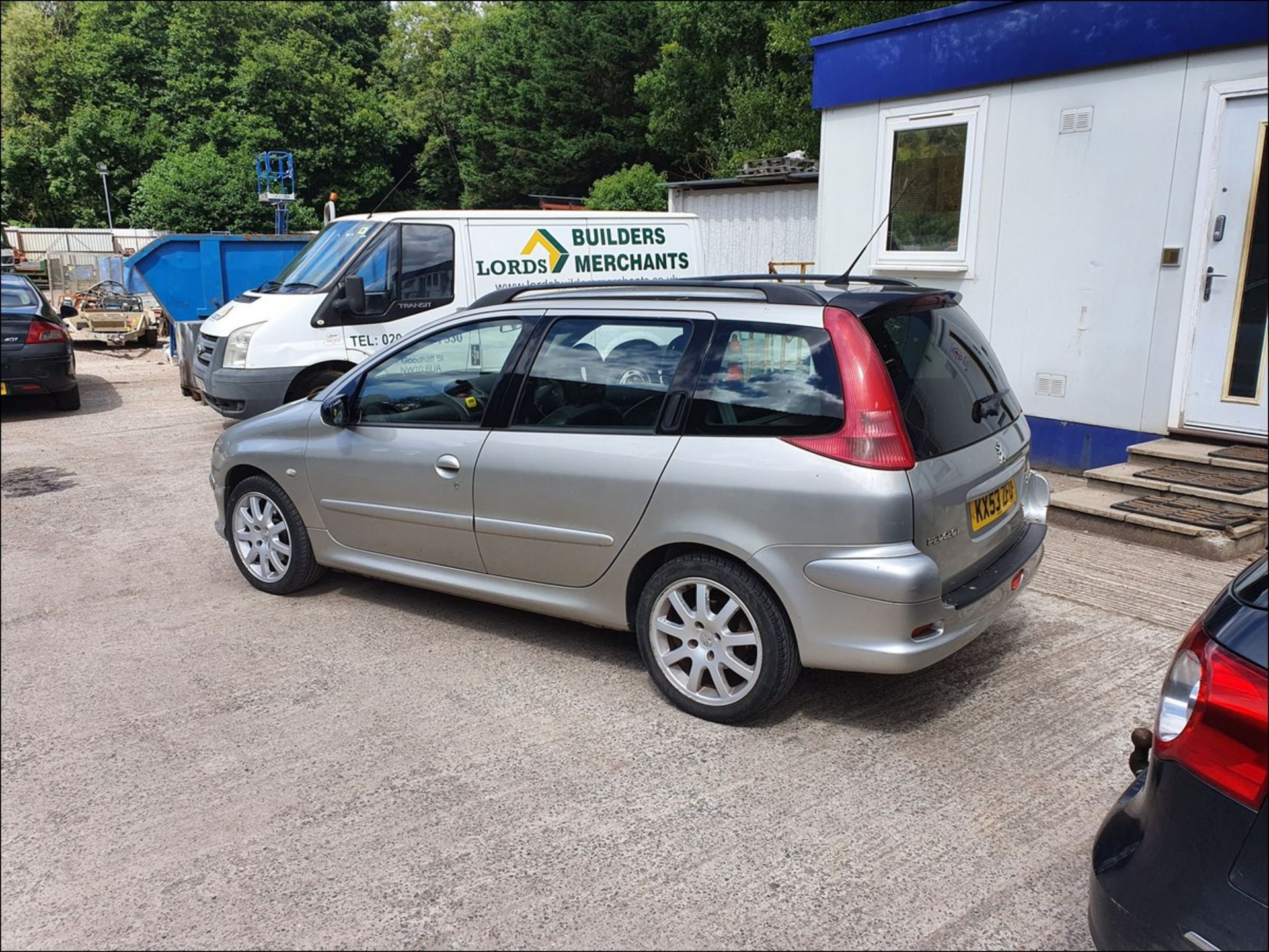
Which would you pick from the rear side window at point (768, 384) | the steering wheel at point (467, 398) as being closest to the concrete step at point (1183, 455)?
the rear side window at point (768, 384)

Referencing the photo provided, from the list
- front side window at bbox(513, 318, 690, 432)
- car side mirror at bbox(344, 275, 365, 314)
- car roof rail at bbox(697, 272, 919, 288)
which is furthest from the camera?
car side mirror at bbox(344, 275, 365, 314)

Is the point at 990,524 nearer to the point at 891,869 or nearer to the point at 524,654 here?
the point at 891,869

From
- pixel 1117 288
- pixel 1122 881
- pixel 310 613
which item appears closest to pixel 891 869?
pixel 1122 881

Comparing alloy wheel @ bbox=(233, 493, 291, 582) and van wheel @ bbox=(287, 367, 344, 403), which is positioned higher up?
van wheel @ bbox=(287, 367, 344, 403)

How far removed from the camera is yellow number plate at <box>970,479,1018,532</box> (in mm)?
3822

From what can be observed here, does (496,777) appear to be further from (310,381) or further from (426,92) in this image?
(426,92)

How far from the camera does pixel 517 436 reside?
4383 millimetres

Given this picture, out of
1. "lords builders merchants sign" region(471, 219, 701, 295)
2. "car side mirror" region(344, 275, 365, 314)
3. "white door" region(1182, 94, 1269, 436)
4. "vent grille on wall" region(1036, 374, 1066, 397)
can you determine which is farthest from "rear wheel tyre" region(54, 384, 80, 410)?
"white door" region(1182, 94, 1269, 436)

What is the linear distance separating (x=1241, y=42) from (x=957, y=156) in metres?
7.28

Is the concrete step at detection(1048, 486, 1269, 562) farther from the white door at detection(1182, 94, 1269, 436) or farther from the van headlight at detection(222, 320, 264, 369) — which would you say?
the van headlight at detection(222, 320, 264, 369)

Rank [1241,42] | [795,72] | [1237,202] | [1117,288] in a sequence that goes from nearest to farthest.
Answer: [1241,42] < [1237,202] < [1117,288] < [795,72]

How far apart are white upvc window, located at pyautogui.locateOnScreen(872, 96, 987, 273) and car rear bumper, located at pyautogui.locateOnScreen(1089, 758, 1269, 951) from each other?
6682 millimetres

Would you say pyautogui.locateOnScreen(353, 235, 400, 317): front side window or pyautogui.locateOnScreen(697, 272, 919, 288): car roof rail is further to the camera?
pyautogui.locateOnScreen(353, 235, 400, 317): front side window

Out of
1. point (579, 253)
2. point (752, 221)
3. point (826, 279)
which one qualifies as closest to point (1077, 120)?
point (826, 279)
